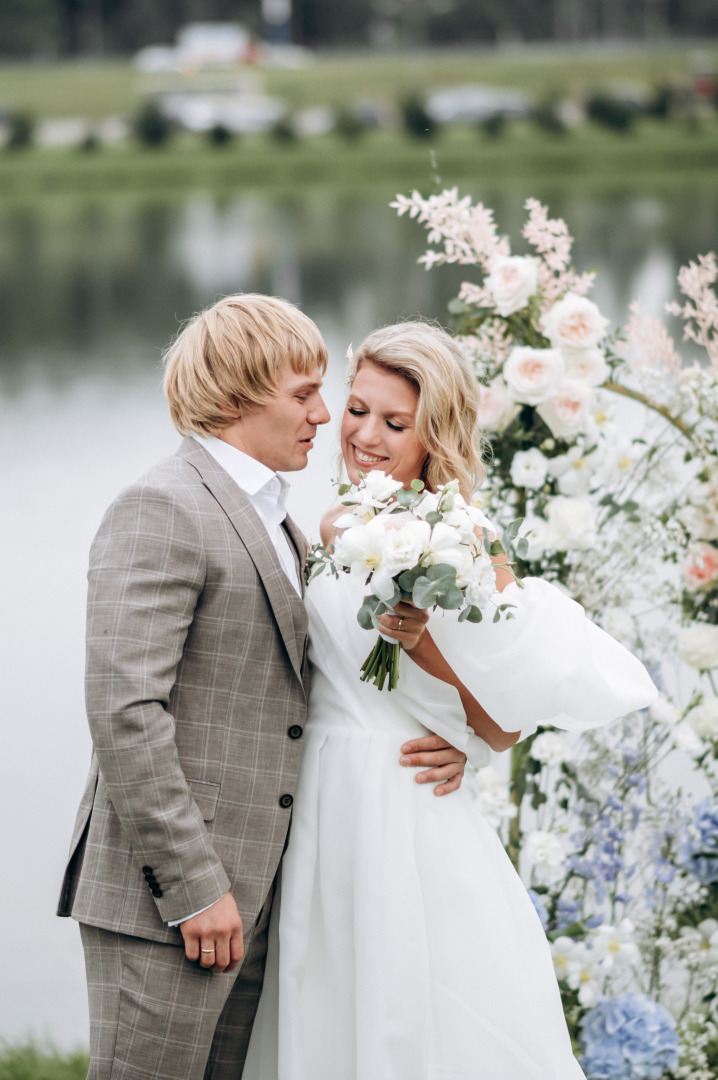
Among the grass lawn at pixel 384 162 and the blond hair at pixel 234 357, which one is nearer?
the blond hair at pixel 234 357

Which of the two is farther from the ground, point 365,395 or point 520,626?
point 365,395

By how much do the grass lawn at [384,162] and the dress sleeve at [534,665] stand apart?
17558mm

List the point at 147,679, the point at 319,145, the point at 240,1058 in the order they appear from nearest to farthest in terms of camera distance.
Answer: the point at 147,679, the point at 240,1058, the point at 319,145

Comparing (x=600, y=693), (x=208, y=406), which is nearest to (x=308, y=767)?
(x=600, y=693)

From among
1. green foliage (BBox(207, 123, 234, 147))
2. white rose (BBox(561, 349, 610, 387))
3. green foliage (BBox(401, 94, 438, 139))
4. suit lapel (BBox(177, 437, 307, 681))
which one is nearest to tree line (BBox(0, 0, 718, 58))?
green foliage (BBox(207, 123, 234, 147))

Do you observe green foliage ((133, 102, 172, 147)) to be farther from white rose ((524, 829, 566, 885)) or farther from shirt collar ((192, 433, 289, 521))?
shirt collar ((192, 433, 289, 521))

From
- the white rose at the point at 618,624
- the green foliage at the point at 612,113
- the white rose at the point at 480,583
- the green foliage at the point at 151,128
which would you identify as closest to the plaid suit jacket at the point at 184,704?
the white rose at the point at 480,583

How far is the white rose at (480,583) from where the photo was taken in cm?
185

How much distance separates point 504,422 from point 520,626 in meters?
0.97

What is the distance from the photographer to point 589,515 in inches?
114

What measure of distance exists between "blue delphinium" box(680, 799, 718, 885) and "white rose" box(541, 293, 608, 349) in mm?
1255

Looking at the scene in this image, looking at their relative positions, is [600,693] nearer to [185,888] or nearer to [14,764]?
[185,888]

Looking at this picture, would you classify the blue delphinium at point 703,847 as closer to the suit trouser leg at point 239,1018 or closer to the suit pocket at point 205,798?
the suit trouser leg at point 239,1018

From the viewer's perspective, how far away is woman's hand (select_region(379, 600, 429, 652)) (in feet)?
6.29
